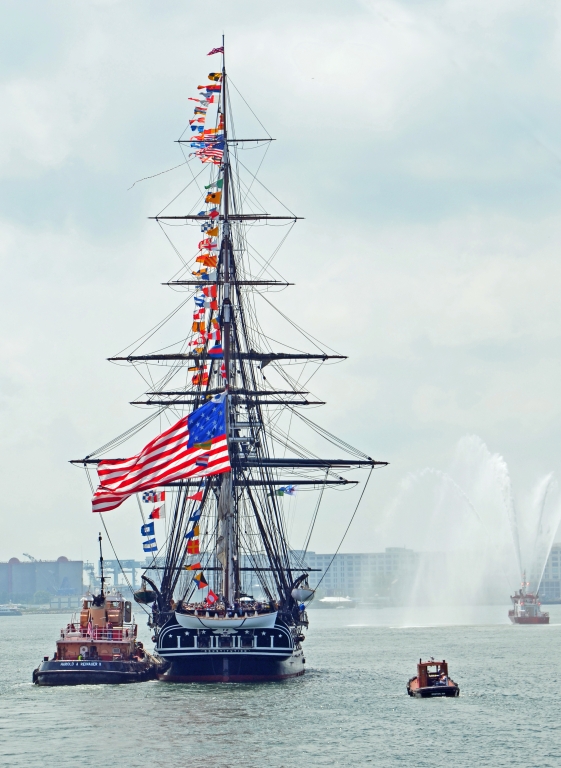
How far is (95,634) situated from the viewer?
86.6m

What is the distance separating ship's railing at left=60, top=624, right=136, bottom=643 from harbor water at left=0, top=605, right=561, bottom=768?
13.2 feet

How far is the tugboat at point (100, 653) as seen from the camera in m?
83.2

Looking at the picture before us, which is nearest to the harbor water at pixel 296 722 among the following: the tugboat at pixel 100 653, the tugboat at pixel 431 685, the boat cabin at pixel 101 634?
the tugboat at pixel 431 685

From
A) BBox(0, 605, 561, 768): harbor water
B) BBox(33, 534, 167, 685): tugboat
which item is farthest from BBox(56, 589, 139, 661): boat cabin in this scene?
BBox(0, 605, 561, 768): harbor water

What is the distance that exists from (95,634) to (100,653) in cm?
122

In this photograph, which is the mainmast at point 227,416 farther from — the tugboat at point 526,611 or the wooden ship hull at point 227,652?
the tugboat at point 526,611

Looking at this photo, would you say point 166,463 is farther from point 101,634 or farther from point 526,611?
point 526,611

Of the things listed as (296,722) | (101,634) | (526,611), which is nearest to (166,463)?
(296,722)

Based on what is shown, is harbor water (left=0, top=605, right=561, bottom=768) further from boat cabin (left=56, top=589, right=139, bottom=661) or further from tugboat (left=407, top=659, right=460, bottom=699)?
boat cabin (left=56, top=589, right=139, bottom=661)

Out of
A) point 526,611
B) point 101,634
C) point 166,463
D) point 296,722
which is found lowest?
point 296,722

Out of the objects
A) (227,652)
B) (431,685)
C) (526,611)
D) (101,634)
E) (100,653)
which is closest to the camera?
(431,685)

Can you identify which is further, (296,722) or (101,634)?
(101,634)

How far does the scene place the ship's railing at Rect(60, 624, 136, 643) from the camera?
8638cm

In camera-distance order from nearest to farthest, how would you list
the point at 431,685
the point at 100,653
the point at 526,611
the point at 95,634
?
the point at 431,685, the point at 100,653, the point at 95,634, the point at 526,611
